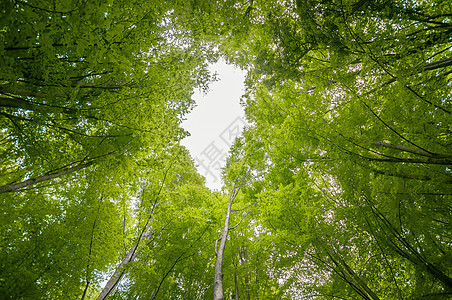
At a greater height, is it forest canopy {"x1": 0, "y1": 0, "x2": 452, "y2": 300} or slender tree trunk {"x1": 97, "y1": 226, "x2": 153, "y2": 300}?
forest canopy {"x1": 0, "y1": 0, "x2": 452, "y2": 300}

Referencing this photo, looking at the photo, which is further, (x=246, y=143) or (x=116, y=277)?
(x=246, y=143)

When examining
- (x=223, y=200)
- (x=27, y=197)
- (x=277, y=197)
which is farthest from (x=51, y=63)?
(x=223, y=200)

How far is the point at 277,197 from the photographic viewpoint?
207 inches

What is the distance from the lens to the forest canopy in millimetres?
2217

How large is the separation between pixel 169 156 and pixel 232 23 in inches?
A: 144

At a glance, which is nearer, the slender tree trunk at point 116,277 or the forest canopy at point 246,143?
the forest canopy at point 246,143

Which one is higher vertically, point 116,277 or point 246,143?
point 246,143

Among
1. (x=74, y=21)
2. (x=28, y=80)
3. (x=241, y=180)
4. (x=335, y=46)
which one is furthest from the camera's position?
(x=241, y=180)

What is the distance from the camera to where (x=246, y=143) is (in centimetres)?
625

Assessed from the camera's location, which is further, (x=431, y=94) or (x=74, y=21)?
(x=431, y=94)

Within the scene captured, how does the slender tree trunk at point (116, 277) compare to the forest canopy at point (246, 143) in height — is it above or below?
below

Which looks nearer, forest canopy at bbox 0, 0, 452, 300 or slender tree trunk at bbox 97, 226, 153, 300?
forest canopy at bbox 0, 0, 452, 300

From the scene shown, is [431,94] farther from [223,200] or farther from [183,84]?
[223,200]

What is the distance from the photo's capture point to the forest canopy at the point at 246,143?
2217 millimetres
